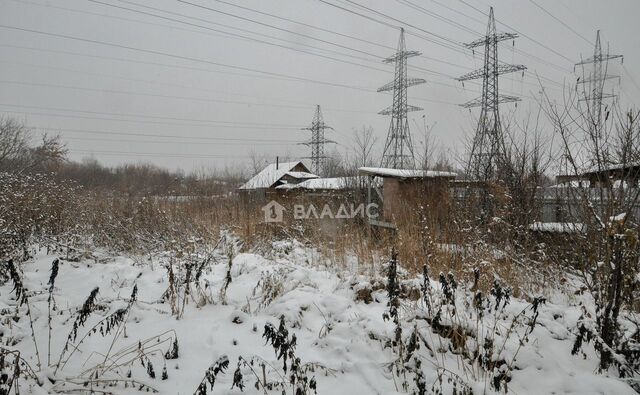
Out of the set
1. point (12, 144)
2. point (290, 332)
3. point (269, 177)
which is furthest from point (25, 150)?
point (290, 332)

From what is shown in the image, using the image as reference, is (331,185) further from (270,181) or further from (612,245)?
(612,245)

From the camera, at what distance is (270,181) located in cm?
1580

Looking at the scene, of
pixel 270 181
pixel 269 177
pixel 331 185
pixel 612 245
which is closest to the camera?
pixel 612 245

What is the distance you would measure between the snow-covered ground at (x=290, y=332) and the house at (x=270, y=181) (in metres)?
9.49

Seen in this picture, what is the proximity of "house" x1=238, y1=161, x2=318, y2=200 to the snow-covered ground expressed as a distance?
949 cm

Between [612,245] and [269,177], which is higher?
[269,177]

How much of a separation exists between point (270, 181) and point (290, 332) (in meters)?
13.0

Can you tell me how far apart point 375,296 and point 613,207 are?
2.31m

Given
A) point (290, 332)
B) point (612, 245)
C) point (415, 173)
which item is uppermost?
point (415, 173)

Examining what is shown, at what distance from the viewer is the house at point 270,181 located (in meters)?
14.1

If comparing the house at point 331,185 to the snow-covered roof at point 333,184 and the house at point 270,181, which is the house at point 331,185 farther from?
the house at point 270,181

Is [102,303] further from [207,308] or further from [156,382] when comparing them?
[156,382]

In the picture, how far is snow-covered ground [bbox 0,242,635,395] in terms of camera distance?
2260 millimetres

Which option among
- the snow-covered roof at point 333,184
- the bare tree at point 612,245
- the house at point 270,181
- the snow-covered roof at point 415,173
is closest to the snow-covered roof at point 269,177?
the house at point 270,181
